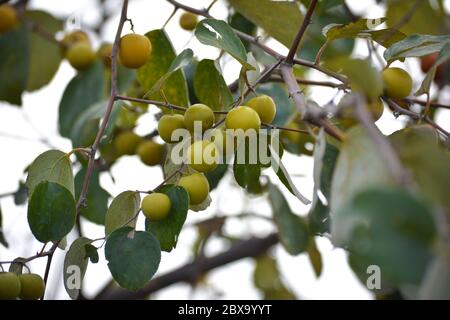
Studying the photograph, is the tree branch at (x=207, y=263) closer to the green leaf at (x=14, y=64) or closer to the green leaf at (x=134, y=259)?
the green leaf at (x=14, y=64)

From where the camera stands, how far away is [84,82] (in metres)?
1.44

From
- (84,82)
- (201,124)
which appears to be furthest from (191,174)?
(84,82)

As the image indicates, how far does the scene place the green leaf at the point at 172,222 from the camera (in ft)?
2.61

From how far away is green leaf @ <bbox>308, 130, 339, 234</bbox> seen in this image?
62 centimetres

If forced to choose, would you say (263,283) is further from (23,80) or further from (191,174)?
(191,174)

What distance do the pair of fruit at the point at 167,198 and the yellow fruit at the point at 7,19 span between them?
0.83 meters

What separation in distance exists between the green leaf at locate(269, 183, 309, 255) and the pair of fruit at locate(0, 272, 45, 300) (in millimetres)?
524

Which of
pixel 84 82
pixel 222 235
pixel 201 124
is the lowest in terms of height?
pixel 222 235

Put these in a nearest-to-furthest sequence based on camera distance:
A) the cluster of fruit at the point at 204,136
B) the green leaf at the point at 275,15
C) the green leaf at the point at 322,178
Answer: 1. the green leaf at the point at 322,178
2. the cluster of fruit at the point at 204,136
3. the green leaf at the point at 275,15

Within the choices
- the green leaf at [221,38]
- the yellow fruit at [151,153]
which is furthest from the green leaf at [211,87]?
the yellow fruit at [151,153]

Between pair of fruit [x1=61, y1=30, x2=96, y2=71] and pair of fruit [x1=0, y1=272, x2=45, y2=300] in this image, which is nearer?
pair of fruit [x1=0, y1=272, x2=45, y2=300]

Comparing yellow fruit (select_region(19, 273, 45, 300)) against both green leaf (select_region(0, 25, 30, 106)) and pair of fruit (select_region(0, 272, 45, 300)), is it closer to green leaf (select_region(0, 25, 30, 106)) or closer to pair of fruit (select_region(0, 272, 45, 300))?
pair of fruit (select_region(0, 272, 45, 300))

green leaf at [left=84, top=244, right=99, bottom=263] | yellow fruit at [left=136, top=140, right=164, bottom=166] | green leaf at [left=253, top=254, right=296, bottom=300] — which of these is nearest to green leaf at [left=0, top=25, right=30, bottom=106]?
yellow fruit at [left=136, top=140, right=164, bottom=166]
